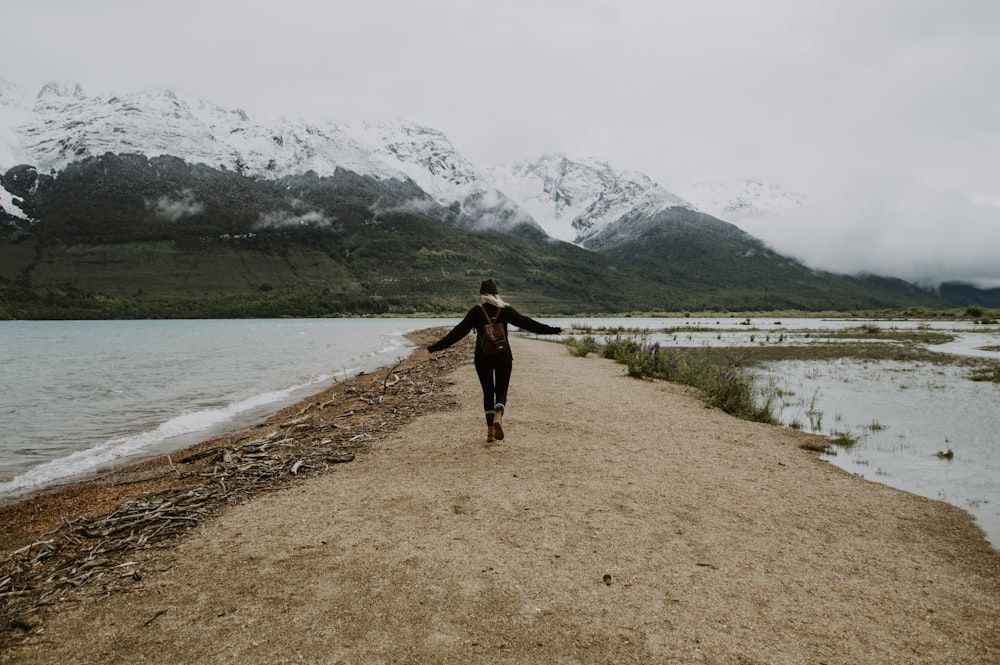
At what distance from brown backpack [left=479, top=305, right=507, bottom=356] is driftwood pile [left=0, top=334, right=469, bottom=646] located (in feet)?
8.41

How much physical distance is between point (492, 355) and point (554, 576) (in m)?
4.28

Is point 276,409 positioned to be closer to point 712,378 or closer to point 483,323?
point 483,323

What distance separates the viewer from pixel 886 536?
5.70 m

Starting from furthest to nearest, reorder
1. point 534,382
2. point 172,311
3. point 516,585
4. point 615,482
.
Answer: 1. point 172,311
2. point 534,382
3. point 615,482
4. point 516,585

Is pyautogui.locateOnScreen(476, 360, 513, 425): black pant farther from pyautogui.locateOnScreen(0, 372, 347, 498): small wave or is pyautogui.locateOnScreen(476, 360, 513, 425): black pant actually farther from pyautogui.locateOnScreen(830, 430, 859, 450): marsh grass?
pyautogui.locateOnScreen(0, 372, 347, 498): small wave

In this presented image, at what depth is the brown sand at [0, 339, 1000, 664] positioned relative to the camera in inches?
142

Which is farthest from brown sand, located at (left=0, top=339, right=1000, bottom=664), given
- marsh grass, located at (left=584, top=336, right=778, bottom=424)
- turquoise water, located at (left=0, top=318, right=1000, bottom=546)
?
marsh grass, located at (left=584, top=336, right=778, bottom=424)

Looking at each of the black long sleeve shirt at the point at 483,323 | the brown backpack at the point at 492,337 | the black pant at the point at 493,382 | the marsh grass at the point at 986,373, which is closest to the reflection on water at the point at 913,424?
the marsh grass at the point at 986,373

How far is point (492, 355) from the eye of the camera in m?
8.34

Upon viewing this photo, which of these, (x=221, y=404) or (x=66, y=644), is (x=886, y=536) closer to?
(x=66, y=644)

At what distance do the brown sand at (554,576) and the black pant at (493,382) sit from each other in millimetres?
A: 1078

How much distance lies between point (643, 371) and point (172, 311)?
518 ft

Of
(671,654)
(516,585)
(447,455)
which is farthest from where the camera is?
(447,455)

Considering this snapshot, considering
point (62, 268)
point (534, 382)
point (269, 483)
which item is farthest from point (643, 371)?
point (62, 268)
